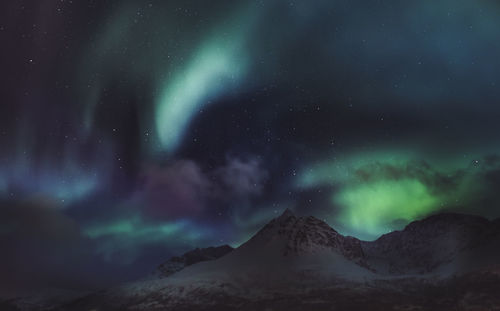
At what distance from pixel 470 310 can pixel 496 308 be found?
987cm

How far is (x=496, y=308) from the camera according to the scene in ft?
648

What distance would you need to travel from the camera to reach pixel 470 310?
200 m
